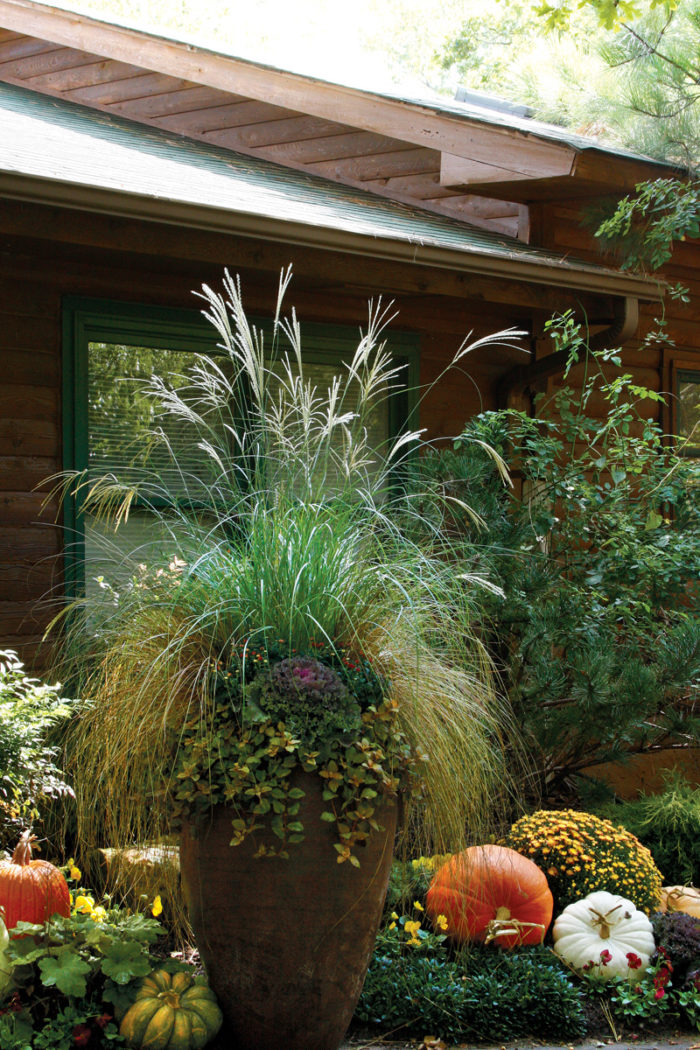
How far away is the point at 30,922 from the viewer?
3059mm

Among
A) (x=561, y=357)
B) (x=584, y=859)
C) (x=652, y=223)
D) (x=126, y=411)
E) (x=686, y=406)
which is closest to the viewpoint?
(x=584, y=859)

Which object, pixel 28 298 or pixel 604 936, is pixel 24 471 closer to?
pixel 28 298

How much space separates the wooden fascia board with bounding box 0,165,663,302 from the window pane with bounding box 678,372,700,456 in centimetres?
157

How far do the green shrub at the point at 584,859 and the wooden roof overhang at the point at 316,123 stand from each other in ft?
11.4

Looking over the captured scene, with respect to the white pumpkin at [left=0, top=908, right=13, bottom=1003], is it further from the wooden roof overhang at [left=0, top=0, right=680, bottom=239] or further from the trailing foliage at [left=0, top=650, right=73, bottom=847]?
the wooden roof overhang at [left=0, top=0, right=680, bottom=239]

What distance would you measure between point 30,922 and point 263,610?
1167 millimetres

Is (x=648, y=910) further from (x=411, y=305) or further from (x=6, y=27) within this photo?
(x=6, y=27)

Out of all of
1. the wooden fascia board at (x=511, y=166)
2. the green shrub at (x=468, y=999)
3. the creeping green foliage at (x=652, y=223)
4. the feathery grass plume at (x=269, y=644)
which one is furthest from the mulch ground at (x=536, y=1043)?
the wooden fascia board at (x=511, y=166)

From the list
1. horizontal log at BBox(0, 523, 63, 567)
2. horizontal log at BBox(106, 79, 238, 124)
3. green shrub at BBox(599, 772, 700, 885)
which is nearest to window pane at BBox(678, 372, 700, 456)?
green shrub at BBox(599, 772, 700, 885)

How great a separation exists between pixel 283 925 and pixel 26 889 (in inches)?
34.7

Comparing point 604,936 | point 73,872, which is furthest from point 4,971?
point 604,936

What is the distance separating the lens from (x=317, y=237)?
4395 millimetres

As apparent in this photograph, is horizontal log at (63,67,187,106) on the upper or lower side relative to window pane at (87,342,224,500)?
upper

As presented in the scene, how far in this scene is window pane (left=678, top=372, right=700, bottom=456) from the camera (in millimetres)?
7004
